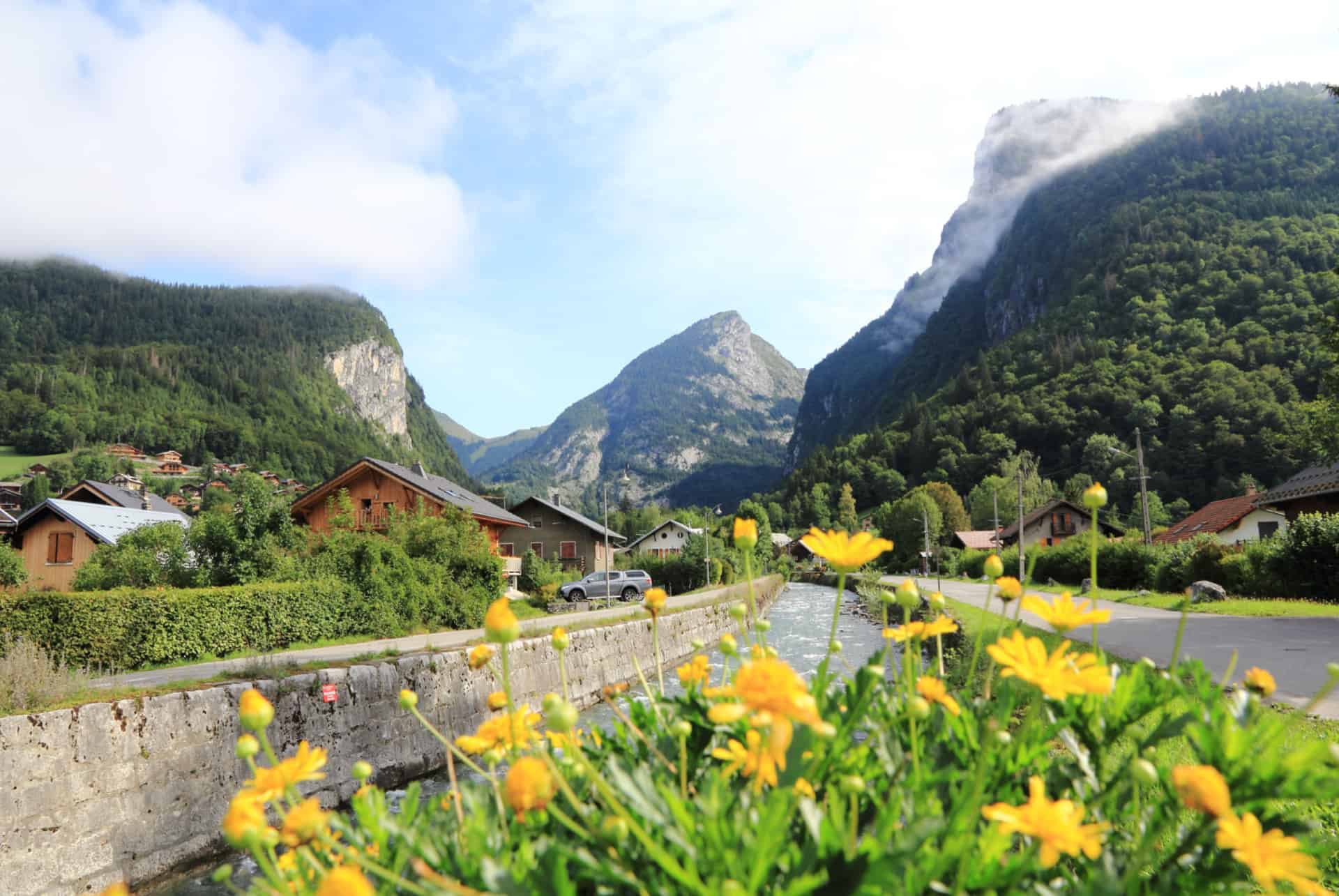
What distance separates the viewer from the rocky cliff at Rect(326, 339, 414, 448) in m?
174

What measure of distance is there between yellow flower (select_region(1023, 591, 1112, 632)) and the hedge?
14372 mm

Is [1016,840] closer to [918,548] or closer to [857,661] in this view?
[857,661]

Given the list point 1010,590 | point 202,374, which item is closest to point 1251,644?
point 1010,590

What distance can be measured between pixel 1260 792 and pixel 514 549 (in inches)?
2035

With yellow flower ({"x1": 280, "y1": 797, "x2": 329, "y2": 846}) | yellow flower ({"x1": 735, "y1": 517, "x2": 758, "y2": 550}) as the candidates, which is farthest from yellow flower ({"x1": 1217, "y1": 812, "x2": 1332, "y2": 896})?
yellow flower ({"x1": 280, "y1": 797, "x2": 329, "y2": 846})

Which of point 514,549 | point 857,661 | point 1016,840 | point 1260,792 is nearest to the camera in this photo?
point 1260,792

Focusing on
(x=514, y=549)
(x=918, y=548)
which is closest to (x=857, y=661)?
(x=514, y=549)

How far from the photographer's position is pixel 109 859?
636 centimetres

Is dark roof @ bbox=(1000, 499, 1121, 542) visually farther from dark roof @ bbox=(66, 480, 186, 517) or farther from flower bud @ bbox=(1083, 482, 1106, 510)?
flower bud @ bbox=(1083, 482, 1106, 510)

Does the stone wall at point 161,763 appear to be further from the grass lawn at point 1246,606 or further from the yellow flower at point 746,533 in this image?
the grass lawn at point 1246,606

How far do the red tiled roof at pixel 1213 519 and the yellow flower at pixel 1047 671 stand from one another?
38837mm

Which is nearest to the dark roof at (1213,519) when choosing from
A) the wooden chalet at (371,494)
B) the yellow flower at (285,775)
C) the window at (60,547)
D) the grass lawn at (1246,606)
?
the grass lawn at (1246,606)

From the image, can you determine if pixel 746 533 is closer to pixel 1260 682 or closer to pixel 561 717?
pixel 561 717

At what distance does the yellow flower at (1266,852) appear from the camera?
95cm
